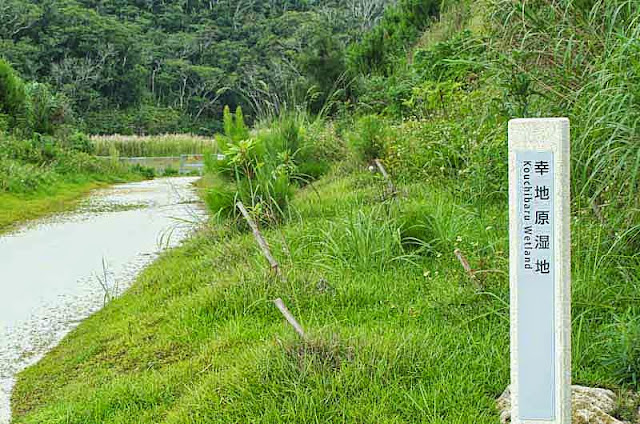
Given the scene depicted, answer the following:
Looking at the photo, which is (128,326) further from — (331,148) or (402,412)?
(331,148)

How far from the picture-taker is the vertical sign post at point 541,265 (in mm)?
1969

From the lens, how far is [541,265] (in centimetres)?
198

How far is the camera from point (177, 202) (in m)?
11.2

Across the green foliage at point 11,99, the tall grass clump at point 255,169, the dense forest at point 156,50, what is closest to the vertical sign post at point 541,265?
the tall grass clump at point 255,169

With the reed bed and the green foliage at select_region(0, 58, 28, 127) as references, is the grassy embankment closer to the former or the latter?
the green foliage at select_region(0, 58, 28, 127)

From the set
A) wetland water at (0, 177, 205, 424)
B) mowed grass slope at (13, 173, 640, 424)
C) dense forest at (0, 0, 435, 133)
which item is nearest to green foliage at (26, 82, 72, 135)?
wetland water at (0, 177, 205, 424)

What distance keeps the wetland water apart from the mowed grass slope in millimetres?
209

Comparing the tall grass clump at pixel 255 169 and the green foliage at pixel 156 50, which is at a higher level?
the tall grass clump at pixel 255 169

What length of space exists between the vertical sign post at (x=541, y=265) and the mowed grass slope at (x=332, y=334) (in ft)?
1.73

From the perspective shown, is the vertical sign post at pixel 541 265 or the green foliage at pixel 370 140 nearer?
the vertical sign post at pixel 541 265

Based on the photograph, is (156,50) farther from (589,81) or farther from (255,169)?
(589,81)

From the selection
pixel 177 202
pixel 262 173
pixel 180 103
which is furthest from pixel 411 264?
pixel 180 103

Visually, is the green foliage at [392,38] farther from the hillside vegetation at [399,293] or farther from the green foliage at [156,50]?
the green foliage at [156,50]

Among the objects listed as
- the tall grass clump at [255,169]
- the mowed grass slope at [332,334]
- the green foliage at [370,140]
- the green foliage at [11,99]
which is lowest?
the green foliage at [11,99]
